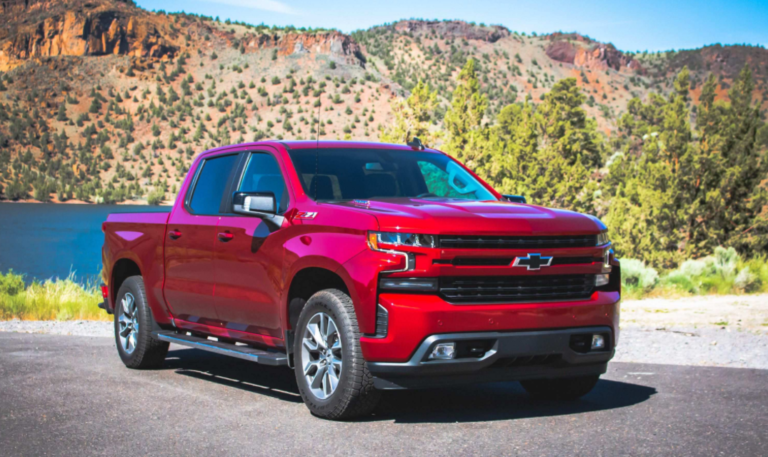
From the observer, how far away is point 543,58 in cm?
15962

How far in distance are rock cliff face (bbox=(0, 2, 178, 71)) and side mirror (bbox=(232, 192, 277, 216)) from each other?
117 meters

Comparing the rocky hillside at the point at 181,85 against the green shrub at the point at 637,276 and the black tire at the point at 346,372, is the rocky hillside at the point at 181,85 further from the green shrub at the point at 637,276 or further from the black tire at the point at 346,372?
the black tire at the point at 346,372

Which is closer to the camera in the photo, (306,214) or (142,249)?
(306,214)

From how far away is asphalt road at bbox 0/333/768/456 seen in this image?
4914 mm

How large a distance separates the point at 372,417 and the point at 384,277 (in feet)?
3.93

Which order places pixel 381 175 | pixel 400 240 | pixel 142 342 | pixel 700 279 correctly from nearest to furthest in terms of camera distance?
pixel 400 240, pixel 381 175, pixel 142 342, pixel 700 279

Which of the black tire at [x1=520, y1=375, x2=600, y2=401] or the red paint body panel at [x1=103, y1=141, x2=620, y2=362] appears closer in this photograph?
the red paint body panel at [x1=103, y1=141, x2=620, y2=362]

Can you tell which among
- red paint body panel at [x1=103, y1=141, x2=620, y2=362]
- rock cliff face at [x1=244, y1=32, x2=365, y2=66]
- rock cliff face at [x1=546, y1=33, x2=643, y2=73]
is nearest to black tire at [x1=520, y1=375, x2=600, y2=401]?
red paint body panel at [x1=103, y1=141, x2=620, y2=362]

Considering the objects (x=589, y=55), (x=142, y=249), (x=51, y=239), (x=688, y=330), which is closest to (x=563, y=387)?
(x=142, y=249)

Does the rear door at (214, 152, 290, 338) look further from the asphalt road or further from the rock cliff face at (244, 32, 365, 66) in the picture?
the rock cliff face at (244, 32, 365, 66)

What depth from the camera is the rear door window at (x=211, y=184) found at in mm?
7223

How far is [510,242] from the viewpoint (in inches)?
209

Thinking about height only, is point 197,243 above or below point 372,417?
above

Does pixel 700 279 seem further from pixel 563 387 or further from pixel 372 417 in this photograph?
pixel 372 417
